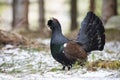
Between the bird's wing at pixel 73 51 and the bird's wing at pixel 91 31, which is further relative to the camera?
the bird's wing at pixel 91 31

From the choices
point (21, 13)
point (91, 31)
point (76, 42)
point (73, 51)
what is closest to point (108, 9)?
point (21, 13)

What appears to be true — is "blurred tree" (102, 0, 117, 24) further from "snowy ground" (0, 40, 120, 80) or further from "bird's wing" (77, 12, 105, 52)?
"bird's wing" (77, 12, 105, 52)

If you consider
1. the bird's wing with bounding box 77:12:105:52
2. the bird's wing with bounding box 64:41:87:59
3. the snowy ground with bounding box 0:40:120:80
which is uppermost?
the bird's wing with bounding box 77:12:105:52

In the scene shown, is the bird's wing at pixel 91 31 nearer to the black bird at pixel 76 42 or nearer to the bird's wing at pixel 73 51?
the black bird at pixel 76 42

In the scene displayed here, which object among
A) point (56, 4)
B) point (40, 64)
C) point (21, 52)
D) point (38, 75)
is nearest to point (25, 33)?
point (21, 52)

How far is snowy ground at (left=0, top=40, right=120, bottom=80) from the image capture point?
8181 mm

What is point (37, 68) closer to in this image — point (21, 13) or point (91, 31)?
point (91, 31)

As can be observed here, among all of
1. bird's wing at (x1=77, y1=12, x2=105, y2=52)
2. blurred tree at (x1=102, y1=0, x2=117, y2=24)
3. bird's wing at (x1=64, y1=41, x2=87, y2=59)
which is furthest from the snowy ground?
blurred tree at (x1=102, y1=0, x2=117, y2=24)

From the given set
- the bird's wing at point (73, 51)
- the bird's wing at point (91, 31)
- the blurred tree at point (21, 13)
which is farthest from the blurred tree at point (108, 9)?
the bird's wing at point (73, 51)

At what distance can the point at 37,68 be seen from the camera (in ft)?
31.1

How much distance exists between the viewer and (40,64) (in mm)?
9984

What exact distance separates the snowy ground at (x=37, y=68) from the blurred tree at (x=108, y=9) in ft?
21.1

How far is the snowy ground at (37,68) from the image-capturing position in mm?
8181

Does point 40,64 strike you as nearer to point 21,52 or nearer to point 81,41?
point 81,41
